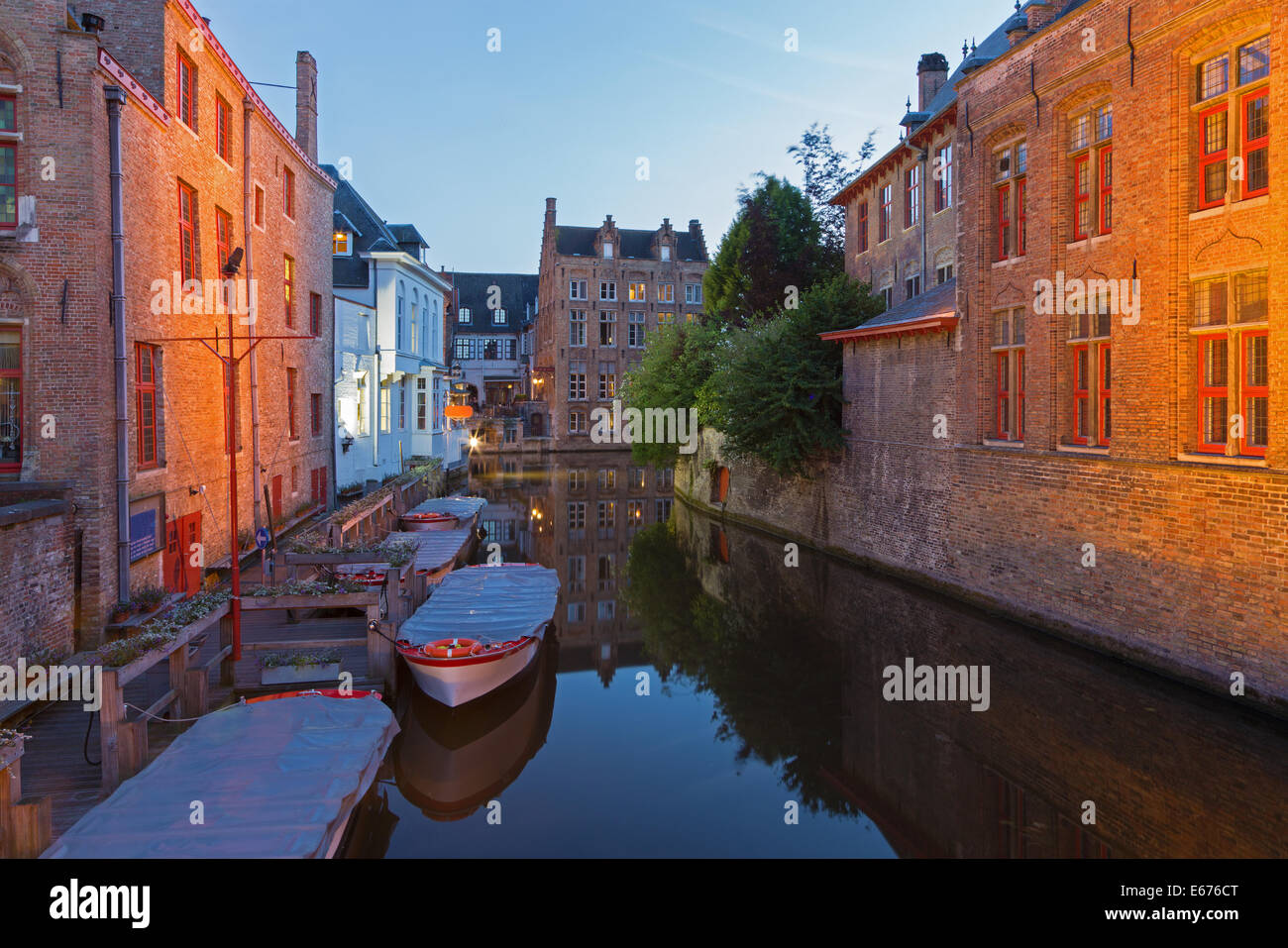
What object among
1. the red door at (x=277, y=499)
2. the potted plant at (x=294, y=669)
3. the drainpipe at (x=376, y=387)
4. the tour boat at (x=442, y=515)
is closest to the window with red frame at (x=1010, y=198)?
the potted plant at (x=294, y=669)

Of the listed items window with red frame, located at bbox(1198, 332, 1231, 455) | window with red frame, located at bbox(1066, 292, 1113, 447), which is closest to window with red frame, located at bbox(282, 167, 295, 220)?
window with red frame, located at bbox(1066, 292, 1113, 447)

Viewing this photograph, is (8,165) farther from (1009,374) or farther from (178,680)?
(1009,374)

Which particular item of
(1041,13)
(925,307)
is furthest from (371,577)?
(1041,13)

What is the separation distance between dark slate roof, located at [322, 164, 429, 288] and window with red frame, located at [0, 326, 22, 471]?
20.1m

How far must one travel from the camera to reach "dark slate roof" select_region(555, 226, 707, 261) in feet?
218

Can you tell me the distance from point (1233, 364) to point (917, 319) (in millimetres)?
7833

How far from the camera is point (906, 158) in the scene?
2848 cm

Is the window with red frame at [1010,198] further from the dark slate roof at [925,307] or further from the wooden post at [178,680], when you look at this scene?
the wooden post at [178,680]

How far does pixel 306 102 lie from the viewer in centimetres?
2722

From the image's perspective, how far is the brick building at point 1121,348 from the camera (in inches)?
444

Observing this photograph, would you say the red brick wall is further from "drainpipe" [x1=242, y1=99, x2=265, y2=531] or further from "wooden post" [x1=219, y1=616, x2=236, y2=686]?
"drainpipe" [x1=242, y1=99, x2=265, y2=531]

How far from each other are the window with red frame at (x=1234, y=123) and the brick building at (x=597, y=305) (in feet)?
177
